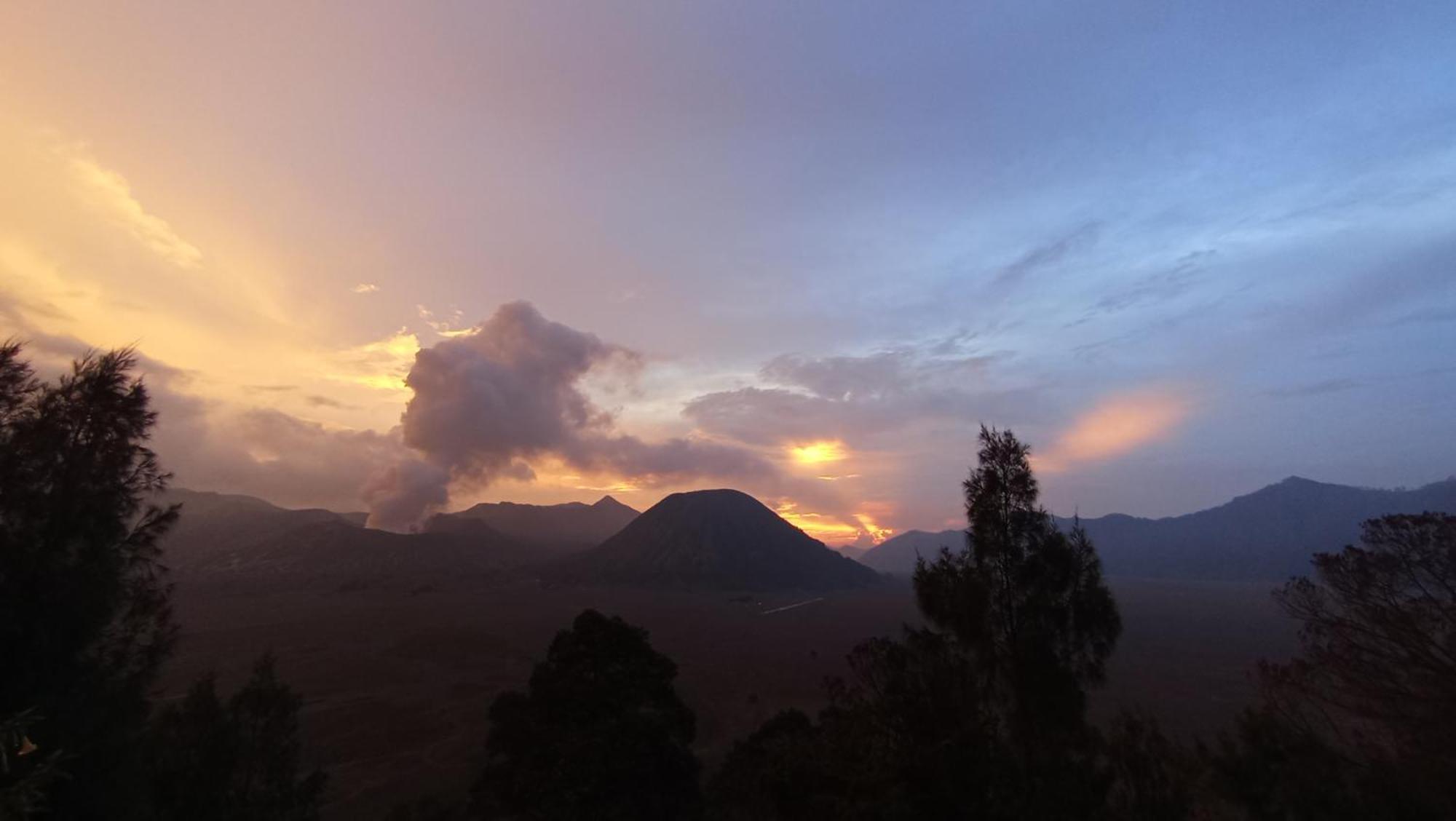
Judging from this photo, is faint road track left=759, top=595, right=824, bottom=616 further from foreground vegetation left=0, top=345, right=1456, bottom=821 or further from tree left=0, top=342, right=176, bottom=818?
tree left=0, top=342, right=176, bottom=818

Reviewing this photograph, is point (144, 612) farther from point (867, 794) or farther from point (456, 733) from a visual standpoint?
point (456, 733)

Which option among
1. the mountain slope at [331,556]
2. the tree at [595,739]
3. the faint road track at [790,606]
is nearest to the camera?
the tree at [595,739]

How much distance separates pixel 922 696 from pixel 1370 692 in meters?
11.2

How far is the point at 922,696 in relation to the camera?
403 inches

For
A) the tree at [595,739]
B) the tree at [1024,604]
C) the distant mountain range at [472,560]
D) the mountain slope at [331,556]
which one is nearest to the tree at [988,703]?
the tree at [1024,604]

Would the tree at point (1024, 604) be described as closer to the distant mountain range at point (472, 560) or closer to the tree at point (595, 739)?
the tree at point (595, 739)

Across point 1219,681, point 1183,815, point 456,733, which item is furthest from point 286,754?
point 1219,681

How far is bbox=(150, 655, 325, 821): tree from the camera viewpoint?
587 inches

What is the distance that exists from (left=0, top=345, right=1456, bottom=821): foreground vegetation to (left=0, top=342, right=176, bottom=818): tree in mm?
39

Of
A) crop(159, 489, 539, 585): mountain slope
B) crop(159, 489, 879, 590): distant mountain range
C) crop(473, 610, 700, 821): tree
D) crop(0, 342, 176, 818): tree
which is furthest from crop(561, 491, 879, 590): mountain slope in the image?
crop(0, 342, 176, 818): tree

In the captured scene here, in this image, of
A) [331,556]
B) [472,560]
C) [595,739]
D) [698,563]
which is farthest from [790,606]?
[331,556]

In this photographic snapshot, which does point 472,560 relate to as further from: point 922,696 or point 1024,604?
point 922,696

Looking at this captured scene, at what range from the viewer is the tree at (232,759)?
14.9 m

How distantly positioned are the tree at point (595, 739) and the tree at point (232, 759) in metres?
5.29
